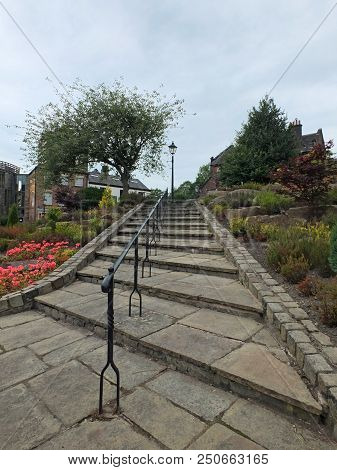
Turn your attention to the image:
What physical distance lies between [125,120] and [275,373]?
513 inches

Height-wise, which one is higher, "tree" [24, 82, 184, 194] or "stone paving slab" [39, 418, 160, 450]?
"tree" [24, 82, 184, 194]

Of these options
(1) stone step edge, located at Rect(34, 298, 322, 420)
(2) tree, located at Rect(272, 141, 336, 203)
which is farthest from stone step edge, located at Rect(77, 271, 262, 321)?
(2) tree, located at Rect(272, 141, 336, 203)

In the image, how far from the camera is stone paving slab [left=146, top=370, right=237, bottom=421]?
79.8 inches

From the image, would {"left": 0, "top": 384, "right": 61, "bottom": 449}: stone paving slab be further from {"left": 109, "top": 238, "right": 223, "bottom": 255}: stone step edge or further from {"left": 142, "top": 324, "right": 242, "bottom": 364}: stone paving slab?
{"left": 109, "top": 238, "right": 223, "bottom": 255}: stone step edge

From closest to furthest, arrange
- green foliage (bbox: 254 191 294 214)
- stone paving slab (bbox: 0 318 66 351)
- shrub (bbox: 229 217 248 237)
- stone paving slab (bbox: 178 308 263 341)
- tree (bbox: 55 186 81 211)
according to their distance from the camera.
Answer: stone paving slab (bbox: 178 308 263 341) → stone paving slab (bbox: 0 318 66 351) → shrub (bbox: 229 217 248 237) → green foliage (bbox: 254 191 294 214) → tree (bbox: 55 186 81 211)

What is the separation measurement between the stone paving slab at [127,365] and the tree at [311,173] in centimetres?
722

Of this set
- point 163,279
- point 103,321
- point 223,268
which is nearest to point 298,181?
point 223,268

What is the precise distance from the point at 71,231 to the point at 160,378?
24.9ft

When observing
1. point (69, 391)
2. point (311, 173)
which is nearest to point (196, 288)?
point (69, 391)

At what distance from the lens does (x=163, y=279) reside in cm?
466

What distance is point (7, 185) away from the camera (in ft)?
122

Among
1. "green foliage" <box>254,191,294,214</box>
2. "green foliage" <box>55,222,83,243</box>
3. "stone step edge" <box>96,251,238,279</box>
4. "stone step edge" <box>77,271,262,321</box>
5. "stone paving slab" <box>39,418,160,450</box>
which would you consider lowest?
"stone paving slab" <box>39,418,160,450</box>

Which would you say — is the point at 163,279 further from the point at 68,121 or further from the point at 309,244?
the point at 68,121

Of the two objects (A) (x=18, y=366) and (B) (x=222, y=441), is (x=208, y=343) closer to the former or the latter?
(B) (x=222, y=441)
